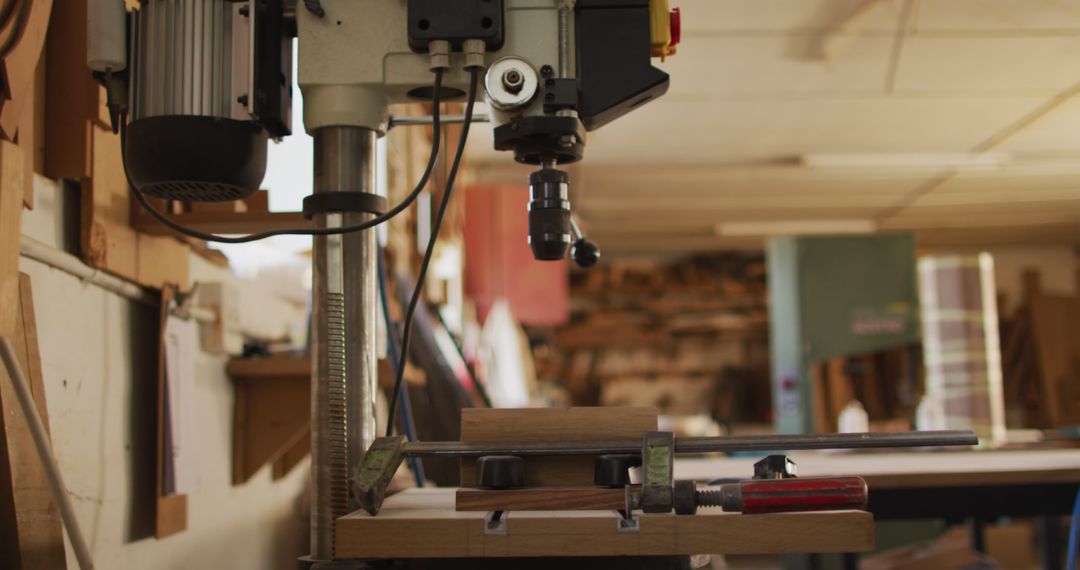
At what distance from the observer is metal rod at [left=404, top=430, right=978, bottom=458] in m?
0.82

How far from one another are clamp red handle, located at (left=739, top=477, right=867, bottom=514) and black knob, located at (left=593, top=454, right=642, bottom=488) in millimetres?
121

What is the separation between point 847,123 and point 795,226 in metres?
2.91

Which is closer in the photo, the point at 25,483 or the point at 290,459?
the point at 25,483

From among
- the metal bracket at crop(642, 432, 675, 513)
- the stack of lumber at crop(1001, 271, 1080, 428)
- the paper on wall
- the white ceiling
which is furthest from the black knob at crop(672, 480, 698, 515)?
the stack of lumber at crop(1001, 271, 1080, 428)

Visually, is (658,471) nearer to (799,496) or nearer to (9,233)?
(799,496)

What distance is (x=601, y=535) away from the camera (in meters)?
0.72

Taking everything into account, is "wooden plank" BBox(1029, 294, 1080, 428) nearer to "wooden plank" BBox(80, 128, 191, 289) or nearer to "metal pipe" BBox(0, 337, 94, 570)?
"wooden plank" BBox(80, 128, 191, 289)

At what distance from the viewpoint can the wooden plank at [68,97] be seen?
43.2 inches

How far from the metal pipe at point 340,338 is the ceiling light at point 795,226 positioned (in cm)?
713

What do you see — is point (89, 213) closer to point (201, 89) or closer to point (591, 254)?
point (201, 89)

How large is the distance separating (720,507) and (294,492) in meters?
1.44

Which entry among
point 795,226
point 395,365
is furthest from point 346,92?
point 795,226

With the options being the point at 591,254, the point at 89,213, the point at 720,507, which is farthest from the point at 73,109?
the point at 720,507

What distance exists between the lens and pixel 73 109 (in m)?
1.11
